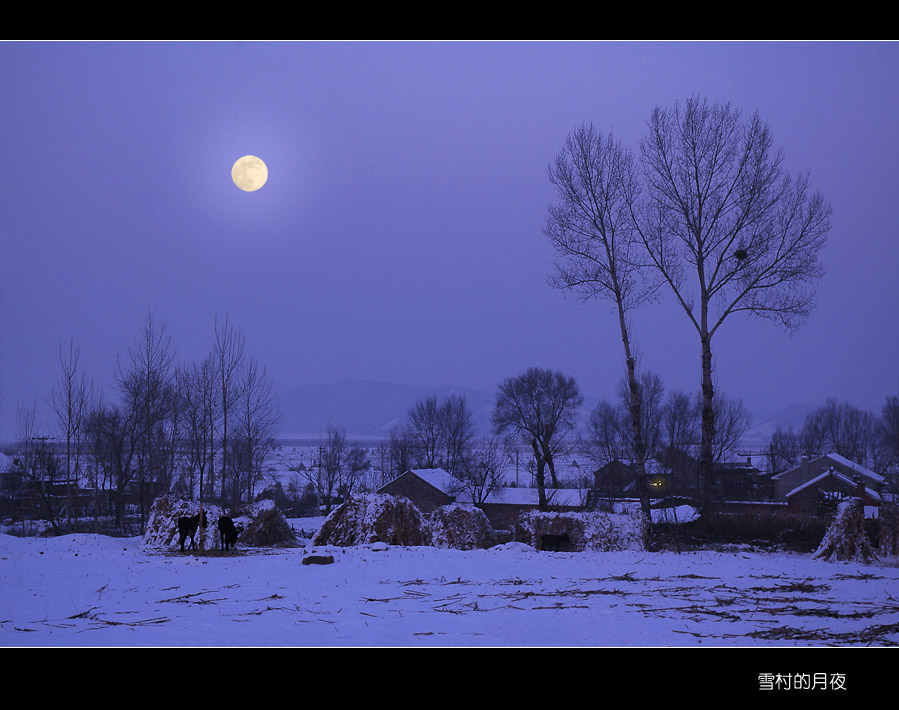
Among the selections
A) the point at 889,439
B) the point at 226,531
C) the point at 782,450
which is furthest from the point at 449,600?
the point at 782,450

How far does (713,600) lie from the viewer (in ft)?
27.7

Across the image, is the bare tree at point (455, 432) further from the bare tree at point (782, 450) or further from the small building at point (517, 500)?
the bare tree at point (782, 450)

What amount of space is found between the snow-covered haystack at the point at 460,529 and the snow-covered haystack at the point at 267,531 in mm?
4222

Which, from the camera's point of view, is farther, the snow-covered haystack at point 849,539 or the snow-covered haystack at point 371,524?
the snow-covered haystack at point 371,524

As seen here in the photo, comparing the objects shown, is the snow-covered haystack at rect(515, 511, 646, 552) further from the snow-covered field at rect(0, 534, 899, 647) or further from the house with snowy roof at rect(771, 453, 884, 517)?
the house with snowy roof at rect(771, 453, 884, 517)

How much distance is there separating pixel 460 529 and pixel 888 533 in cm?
982

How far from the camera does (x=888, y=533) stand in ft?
41.5

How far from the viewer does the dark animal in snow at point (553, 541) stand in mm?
16031

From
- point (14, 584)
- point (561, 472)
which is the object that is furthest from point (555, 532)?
point (561, 472)

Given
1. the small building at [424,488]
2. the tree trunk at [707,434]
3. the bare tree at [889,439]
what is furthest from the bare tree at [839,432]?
the tree trunk at [707,434]

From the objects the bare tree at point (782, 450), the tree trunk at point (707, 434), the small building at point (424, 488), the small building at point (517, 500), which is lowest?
the small building at point (517, 500)

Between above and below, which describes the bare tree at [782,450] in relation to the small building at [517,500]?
above
